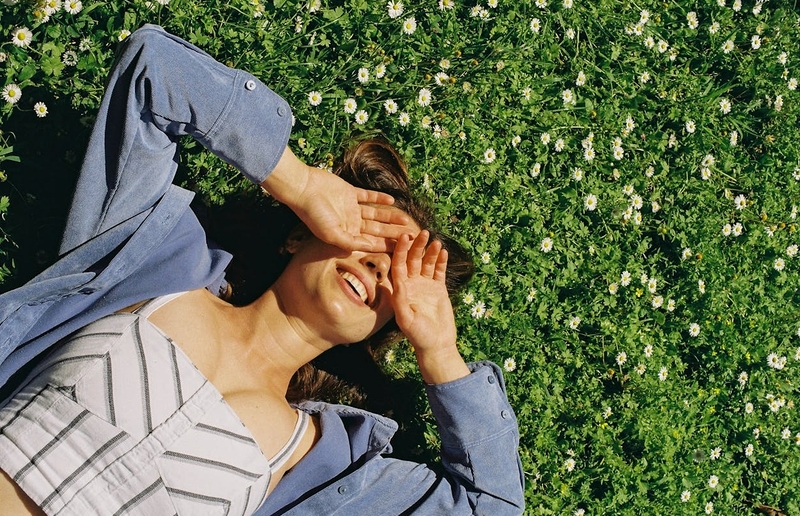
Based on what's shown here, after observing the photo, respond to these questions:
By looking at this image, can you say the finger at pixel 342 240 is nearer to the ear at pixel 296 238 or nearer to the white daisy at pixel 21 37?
the ear at pixel 296 238

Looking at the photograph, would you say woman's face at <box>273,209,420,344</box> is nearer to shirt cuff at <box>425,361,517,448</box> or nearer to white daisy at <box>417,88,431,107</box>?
shirt cuff at <box>425,361,517,448</box>

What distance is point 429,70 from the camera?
376 cm

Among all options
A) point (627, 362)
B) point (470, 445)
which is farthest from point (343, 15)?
point (627, 362)

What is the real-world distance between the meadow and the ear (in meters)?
0.55

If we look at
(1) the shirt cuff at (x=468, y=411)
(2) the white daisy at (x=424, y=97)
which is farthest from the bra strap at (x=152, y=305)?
(2) the white daisy at (x=424, y=97)

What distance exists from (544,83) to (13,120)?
102 inches

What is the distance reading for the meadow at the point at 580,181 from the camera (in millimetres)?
3383

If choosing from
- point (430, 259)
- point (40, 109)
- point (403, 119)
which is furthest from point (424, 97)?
point (40, 109)

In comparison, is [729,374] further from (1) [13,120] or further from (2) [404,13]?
(1) [13,120]

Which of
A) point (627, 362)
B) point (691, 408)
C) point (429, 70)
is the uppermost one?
point (429, 70)

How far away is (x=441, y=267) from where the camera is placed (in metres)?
3.15

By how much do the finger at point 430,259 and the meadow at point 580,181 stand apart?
0.73 m

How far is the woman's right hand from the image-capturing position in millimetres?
2725

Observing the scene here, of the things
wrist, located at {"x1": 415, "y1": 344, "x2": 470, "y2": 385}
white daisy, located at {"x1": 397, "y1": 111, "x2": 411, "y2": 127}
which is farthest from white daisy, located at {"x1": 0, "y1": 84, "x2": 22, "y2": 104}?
wrist, located at {"x1": 415, "y1": 344, "x2": 470, "y2": 385}
